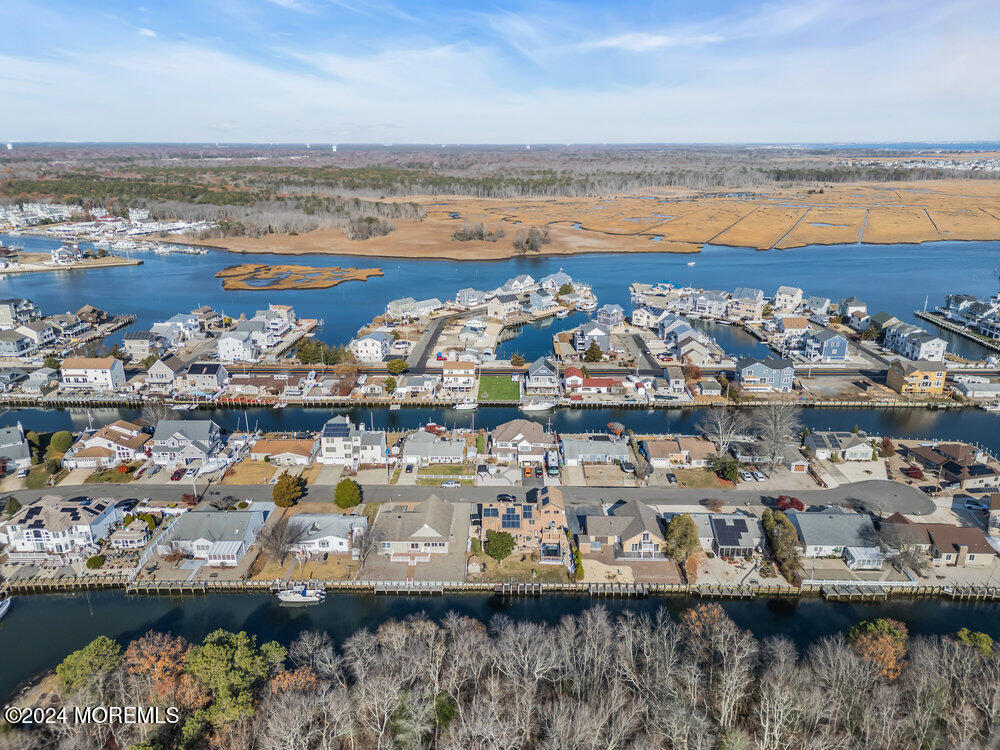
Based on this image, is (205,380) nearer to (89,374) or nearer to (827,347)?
(89,374)

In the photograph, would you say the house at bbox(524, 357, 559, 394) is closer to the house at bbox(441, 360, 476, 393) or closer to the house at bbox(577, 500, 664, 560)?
the house at bbox(441, 360, 476, 393)

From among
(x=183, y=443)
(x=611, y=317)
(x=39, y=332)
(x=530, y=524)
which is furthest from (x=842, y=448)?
(x=39, y=332)

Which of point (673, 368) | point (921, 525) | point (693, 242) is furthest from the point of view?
point (693, 242)

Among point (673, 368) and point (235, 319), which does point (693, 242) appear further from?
point (235, 319)

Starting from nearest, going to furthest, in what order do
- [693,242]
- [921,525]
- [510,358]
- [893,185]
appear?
1. [921,525]
2. [510,358]
3. [693,242]
4. [893,185]

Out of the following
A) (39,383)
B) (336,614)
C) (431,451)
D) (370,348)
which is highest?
(370,348)

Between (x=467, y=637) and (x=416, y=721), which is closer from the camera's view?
(x=416, y=721)

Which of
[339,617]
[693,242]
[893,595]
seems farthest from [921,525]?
[693,242]
